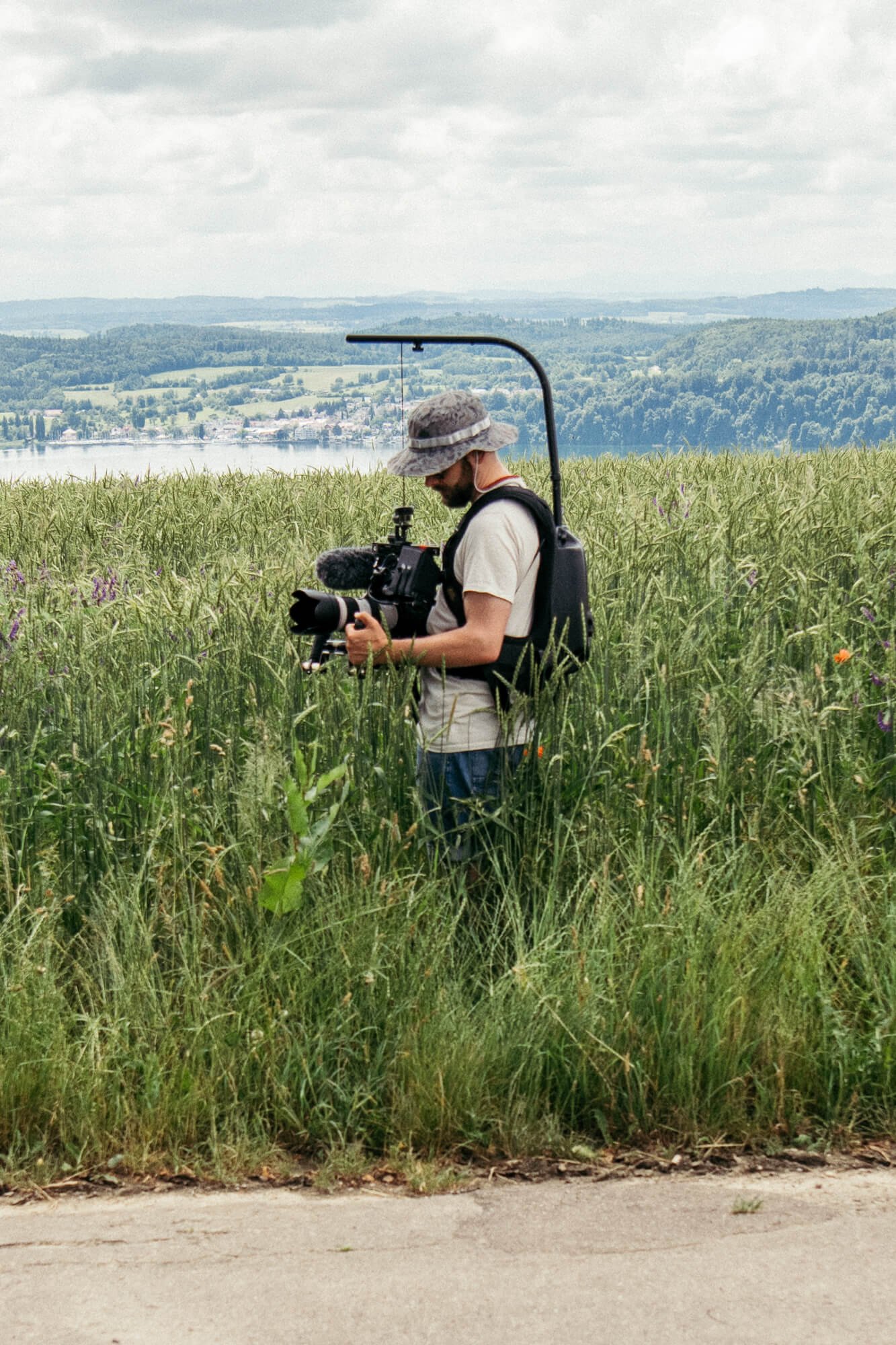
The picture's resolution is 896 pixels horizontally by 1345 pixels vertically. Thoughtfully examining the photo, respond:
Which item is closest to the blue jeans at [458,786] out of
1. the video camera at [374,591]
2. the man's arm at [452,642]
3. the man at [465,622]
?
the man at [465,622]

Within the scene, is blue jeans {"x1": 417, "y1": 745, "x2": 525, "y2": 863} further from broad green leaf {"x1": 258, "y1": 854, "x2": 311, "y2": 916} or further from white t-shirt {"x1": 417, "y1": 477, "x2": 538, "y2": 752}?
broad green leaf {"x1": 258, "y1": 854, "x2": 311, "y2": 916}

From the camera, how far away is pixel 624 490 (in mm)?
9906

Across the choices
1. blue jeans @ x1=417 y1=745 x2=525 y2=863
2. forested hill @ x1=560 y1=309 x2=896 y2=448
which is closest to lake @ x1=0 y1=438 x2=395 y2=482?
forested hill @ x1=560 y1=309 x2=896 y2=448

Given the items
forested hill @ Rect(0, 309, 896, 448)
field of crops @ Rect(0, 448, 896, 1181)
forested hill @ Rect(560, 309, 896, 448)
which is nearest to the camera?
field of crops @ Rect(0, 448, 896, 1181)

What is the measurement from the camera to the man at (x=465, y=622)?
3.77 metres

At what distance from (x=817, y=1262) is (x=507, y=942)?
1.42 m

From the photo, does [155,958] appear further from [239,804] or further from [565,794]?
[565,794]

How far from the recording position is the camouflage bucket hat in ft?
12.4

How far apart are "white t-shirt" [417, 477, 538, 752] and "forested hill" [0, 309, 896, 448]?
22.5 inches

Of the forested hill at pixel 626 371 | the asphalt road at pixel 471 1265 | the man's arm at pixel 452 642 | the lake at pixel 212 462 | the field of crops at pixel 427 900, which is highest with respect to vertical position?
the forested hill at pixel 626 371

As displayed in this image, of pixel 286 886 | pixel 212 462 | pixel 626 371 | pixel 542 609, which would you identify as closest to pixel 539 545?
pixel 542 609

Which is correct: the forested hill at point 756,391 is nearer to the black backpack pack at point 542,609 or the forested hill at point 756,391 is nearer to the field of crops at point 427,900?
the field of crops at point 427,900

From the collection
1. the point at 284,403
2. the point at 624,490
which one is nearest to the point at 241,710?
the point at 624,490

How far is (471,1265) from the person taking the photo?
8.22 feet
